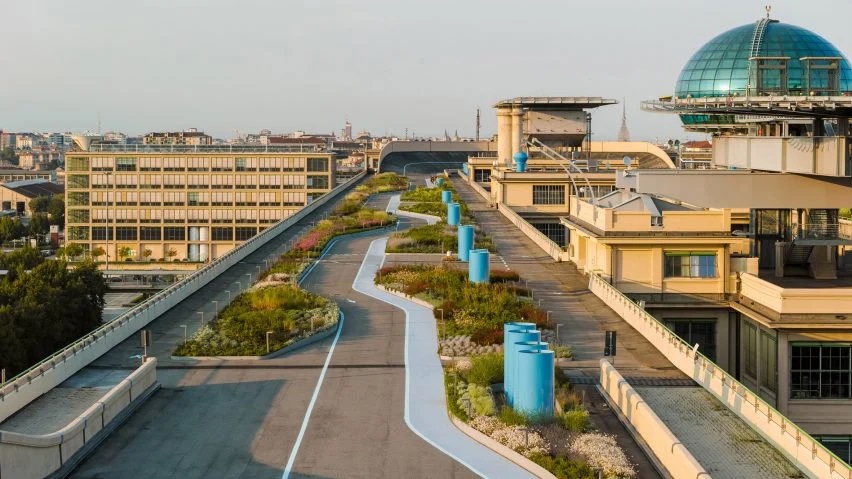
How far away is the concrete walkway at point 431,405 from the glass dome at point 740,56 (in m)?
43.6

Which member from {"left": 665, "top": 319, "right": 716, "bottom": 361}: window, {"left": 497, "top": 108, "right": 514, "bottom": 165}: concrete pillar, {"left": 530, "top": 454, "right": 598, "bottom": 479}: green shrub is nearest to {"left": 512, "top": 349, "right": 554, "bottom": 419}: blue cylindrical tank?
{"left": 530, "top": 454, "right": 598, "bottom": 479}: green shrub

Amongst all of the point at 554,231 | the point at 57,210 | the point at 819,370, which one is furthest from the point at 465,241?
the point at 57,210

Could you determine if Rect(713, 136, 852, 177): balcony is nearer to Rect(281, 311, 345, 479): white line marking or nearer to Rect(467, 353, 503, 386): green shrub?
Rect(467, 353, 503, 386): green shrub

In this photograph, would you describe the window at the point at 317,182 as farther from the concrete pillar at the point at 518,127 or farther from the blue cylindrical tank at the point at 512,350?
the blue cylindrical tank at the point at 512,350

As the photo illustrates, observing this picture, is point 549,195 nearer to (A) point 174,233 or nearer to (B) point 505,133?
(B) point 505,133

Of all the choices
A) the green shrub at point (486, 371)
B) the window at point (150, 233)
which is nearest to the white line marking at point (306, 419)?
the green shrub at point (486, 371)

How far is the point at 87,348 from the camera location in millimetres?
26125

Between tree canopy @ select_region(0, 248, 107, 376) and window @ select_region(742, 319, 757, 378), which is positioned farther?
tree canopy @ select_region(0, 248, 107, 376)

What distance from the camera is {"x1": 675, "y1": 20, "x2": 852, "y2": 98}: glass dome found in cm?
6950

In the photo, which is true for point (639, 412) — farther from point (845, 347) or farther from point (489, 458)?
point (845, 347)

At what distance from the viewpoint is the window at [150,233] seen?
5556 inches

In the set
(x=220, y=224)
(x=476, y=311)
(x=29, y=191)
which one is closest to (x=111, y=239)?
(x=220, y=224)

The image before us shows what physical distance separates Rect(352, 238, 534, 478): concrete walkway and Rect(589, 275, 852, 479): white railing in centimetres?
475

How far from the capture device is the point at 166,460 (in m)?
19.1
